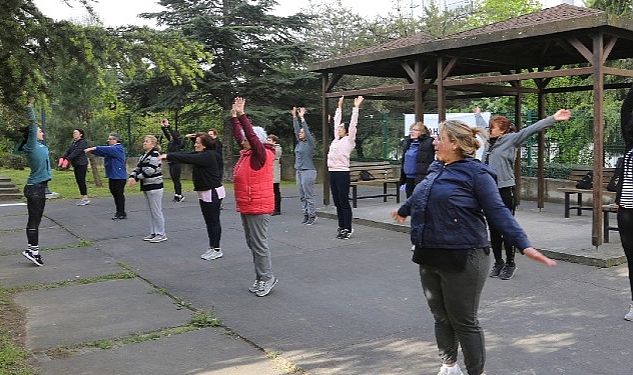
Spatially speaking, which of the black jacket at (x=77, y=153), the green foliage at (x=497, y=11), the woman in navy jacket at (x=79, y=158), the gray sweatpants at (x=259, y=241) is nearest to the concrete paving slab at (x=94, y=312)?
the gray sweatpants at (x=259, y=241)

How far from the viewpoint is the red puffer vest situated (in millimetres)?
6418

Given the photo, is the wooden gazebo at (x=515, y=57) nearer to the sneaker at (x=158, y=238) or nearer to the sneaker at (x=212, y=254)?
the sneaker at (x=158, y=238)

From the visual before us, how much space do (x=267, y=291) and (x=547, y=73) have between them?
18.0 feet

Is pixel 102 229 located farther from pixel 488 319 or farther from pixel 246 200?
pixel 488 319

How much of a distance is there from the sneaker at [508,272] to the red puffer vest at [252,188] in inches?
109

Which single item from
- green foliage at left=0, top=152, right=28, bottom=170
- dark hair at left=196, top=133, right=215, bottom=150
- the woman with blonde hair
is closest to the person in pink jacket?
dark hair at left=196, top=133, right=215, bottom=150

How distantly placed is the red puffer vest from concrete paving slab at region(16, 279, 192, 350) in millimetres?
1260

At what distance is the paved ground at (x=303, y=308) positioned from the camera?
454 cm

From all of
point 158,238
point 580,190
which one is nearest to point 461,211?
point 158,238

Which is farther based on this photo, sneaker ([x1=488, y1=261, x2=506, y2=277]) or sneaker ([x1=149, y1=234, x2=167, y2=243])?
sneaker ([x1=149, y1=234, x2=167, y2=243])

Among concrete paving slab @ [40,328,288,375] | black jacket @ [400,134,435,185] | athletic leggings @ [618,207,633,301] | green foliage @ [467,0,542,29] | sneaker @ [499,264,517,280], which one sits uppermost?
green foliage @ [467,0,542,29]

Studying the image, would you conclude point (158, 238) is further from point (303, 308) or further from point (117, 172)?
point (303, 308)

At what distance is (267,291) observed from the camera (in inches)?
254

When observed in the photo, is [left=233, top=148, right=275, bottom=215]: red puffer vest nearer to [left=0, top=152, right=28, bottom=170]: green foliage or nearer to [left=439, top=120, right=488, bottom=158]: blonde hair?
[left=439, top=120, right=488, bottom=158]: blonde hair
